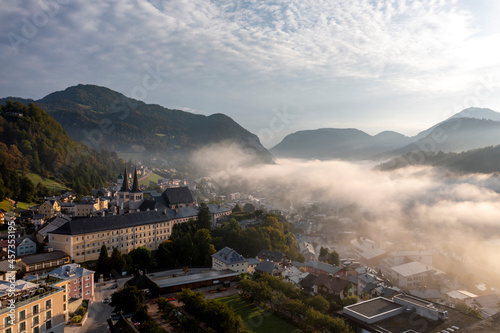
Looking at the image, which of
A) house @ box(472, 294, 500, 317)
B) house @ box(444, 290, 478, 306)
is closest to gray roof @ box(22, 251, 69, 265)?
house @ box(444, 290, 478, 306)

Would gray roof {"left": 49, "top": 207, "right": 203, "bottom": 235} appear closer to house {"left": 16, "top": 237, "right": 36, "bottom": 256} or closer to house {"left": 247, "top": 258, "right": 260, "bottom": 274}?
house {"left": 16, "top": 237, "right": 36, "bottom": 256}

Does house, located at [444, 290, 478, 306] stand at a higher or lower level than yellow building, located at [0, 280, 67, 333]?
lower

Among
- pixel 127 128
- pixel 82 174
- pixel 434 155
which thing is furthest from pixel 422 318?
pixel 127 128

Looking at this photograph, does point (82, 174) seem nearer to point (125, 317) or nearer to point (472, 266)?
point (125, 317)

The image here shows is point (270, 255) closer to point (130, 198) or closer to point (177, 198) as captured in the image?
point (177, 198)

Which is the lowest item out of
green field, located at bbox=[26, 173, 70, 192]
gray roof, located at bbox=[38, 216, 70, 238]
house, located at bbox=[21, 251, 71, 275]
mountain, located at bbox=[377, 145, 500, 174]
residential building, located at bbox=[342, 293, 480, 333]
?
residential building, located at bbox=[342, 293, 480, 333]

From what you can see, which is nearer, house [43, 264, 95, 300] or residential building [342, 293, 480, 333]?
residential building [342, 293, 480, 333]

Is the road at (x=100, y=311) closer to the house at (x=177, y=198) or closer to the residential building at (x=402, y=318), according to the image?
the residential building at (x=402, y=318)
